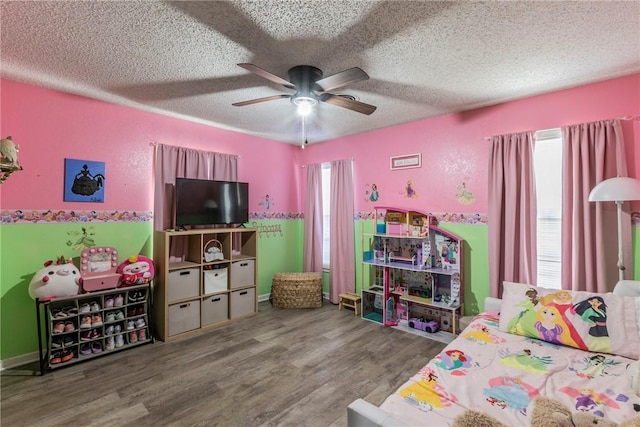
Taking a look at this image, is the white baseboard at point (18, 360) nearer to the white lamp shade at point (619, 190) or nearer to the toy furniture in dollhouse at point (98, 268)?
the toy furniture in dollhouse at point (98, 268)

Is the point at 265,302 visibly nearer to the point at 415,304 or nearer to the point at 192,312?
the point at 192,312

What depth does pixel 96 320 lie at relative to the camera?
271cm

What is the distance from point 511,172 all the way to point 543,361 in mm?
1841

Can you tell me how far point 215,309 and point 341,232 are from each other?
2014 mm

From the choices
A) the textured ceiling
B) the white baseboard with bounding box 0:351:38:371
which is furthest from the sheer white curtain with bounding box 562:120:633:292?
the white baseboard with bounding box 0:351:38:371

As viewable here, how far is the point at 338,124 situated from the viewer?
3771mm

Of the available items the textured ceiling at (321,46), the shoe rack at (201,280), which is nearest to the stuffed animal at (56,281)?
the shoe rack at (201,280)

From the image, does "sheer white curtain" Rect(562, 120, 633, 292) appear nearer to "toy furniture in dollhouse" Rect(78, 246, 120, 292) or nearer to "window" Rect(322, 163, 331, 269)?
"window" Rect(322, 163, 331, 269)

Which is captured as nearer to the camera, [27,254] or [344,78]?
[344,78]

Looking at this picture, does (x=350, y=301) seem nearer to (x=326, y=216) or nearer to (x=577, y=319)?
(x=326, y=216)

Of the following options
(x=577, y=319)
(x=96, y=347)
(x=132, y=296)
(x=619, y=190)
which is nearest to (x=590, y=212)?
(x=619, y=190)

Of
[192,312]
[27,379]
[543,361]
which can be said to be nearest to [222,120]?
[192,312]

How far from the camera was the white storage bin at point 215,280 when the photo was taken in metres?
3.45

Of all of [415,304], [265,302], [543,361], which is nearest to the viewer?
[543,361]
